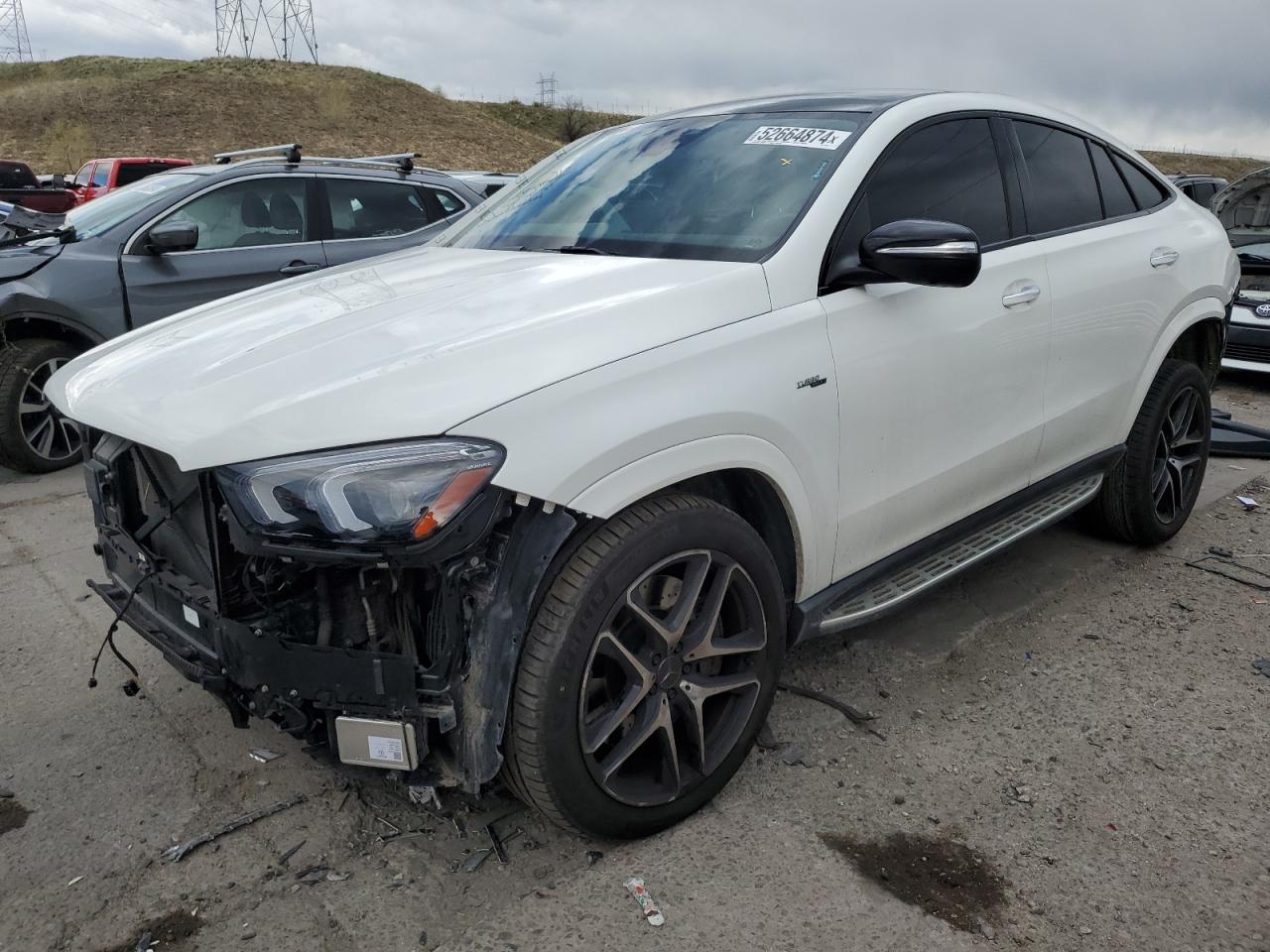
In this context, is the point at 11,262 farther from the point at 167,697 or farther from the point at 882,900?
the point at 882,900

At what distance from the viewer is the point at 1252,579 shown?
423 centimetres

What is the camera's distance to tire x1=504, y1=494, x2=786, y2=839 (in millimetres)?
2150

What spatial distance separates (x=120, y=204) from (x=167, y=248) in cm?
82

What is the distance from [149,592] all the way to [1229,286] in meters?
4.52

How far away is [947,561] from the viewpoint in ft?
10.7

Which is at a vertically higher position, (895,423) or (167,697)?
(895,423)

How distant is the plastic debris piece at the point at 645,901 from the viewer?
2248mm

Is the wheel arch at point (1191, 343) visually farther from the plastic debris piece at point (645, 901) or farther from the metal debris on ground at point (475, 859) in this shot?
the metal debris on ground at point (475, 859)

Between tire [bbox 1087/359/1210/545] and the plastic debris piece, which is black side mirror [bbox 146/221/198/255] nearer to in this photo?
the plastic debris piece

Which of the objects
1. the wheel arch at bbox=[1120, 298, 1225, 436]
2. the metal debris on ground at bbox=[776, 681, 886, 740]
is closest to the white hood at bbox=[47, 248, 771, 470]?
the metal debris on ground at bbox=[776, 681, 886, 740]

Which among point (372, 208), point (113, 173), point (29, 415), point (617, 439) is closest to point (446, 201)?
point (372, 208)

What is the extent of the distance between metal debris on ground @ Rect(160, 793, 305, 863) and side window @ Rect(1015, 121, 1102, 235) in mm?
3007

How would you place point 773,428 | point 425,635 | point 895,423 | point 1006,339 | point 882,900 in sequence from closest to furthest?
point 425,635 → point 882,900 → point 773,428 → point 895,423 → point 1006,339

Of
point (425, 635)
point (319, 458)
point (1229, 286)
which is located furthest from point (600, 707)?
point (1229, 286)
